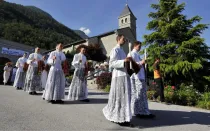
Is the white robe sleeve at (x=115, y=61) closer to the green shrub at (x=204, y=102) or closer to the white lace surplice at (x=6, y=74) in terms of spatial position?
the green shrub at (x=204, y=102)

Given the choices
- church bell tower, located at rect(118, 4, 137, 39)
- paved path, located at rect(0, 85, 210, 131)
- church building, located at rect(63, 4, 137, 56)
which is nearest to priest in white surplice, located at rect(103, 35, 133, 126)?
paved path, located at rect(0, 85, 210, 131)

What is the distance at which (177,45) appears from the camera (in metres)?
16.4

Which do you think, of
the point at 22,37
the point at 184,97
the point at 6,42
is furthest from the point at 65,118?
the point at 22,37

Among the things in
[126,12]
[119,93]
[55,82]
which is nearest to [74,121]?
[119,93]

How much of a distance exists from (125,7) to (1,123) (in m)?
65.7

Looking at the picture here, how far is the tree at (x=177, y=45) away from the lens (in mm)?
15281

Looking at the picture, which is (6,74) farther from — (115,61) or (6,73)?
(115,61)

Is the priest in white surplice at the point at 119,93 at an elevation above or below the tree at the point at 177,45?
below

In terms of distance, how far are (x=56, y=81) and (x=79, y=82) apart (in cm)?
110

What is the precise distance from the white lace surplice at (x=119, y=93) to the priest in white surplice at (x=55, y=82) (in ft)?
8.59

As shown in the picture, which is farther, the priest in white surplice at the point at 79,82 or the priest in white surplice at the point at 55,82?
the priest in white surplice at the point at 79,82

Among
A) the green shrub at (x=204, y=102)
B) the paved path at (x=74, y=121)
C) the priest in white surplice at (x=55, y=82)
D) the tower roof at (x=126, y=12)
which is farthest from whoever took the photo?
the tower roof at (x=126, y=12)

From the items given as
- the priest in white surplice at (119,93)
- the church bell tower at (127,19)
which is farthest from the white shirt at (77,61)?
the church bell tower at (127,19)

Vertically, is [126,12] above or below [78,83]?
above
